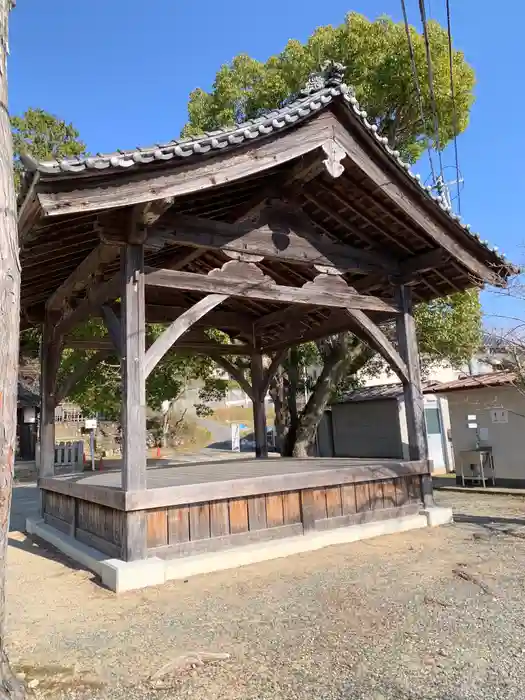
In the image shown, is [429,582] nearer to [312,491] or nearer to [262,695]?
[312,491]

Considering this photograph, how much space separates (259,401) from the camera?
11047mm

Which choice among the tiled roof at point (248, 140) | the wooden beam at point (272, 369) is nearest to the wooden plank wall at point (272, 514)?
the tiled roof at point (248, 140)

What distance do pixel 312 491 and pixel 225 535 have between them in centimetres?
129

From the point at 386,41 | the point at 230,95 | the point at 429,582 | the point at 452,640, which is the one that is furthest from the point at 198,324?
the point at 386,41

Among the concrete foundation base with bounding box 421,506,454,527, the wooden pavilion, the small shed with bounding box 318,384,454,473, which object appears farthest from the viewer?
the small shed with bounding box 318,384,454,473

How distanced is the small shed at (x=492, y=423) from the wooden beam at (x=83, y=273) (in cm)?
913

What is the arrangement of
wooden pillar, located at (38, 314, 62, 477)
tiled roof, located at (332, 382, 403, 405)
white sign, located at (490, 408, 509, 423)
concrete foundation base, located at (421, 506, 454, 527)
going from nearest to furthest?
concrete foundation base, located at (421, 506, 454, 527) → wooden pillar, located at (38, 314, 62, 477) → white sign, located at (490, 408, 509, 423) → tiled roof, located at (332, 382, 403, 405)

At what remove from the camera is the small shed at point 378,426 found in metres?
18.9

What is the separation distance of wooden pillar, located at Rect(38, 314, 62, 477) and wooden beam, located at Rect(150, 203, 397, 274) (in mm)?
3663

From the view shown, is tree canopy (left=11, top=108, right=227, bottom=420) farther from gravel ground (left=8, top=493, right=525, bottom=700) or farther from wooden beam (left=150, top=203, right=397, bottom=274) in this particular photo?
gravel ground (left=8, top=493, right=525, bottom=700)

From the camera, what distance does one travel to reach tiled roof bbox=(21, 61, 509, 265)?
4.59 m

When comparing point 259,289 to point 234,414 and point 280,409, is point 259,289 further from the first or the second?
point 234,414

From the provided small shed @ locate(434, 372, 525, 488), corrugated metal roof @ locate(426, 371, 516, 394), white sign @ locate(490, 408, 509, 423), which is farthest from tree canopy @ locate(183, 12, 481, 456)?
white sign @ locate(490, 408, 509, 423)

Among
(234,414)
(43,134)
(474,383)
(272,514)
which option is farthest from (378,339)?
(234,414)
